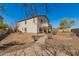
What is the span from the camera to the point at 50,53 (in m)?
2.08

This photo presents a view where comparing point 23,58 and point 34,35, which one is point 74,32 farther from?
point 23,58

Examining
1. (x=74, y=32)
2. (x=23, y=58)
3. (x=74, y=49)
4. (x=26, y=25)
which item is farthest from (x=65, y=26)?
(x=23, y=58)

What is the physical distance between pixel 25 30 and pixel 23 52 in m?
0.21

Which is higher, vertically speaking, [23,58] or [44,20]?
[44,20]

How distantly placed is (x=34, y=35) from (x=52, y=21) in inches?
8.5

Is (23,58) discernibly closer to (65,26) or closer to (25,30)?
(25,30)

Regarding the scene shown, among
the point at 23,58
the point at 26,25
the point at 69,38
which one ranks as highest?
the point at 26,25

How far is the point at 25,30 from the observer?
6.91 ft

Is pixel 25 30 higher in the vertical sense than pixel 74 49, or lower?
higher

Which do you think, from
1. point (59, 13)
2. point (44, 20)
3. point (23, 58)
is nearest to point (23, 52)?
point (23, 58)

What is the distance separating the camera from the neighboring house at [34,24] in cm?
210

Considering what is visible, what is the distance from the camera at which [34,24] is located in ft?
6.91

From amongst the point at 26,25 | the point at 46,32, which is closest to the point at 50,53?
the point at 46,32

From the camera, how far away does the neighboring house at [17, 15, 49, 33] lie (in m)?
2.10
